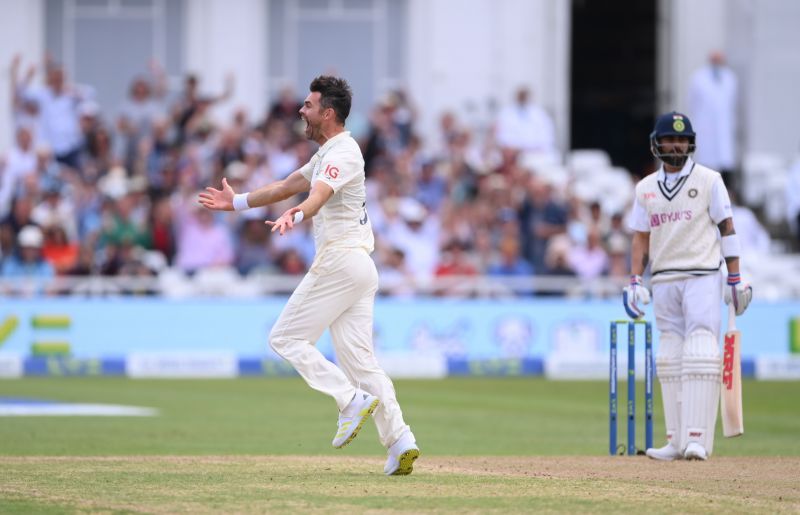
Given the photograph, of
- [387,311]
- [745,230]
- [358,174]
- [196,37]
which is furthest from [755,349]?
[358,174]

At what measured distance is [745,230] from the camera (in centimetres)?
Answer: 2134

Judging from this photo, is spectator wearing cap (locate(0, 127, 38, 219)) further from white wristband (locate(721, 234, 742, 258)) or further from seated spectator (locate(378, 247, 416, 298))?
white wristband (locate(721, 234, 742, 258))

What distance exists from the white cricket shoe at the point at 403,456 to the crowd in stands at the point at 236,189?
36.4 feet

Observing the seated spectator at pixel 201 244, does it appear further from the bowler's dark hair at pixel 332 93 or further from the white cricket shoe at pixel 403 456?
the white cricket shoe at pixel 403 456

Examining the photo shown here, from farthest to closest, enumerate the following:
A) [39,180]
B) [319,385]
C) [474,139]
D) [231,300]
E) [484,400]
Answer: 1. [474,139]
2. [39,180]
3. [231,300]
4. [484,400]
5. [319,385]

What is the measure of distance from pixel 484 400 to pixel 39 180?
25.1 ft

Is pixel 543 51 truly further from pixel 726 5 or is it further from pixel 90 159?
pixel 90 159

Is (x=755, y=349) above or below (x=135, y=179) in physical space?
below

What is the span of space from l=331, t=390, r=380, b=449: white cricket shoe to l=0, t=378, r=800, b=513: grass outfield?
0.26m

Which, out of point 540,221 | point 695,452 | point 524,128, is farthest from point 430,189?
point 695,452

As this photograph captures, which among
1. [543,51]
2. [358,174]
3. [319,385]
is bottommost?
[319,385]

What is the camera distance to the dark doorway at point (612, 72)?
2905 cm

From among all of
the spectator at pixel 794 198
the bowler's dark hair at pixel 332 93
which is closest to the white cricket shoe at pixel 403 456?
the bowler's dark hair at pixel 332 93

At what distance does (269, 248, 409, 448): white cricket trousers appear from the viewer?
8328 millimetres
